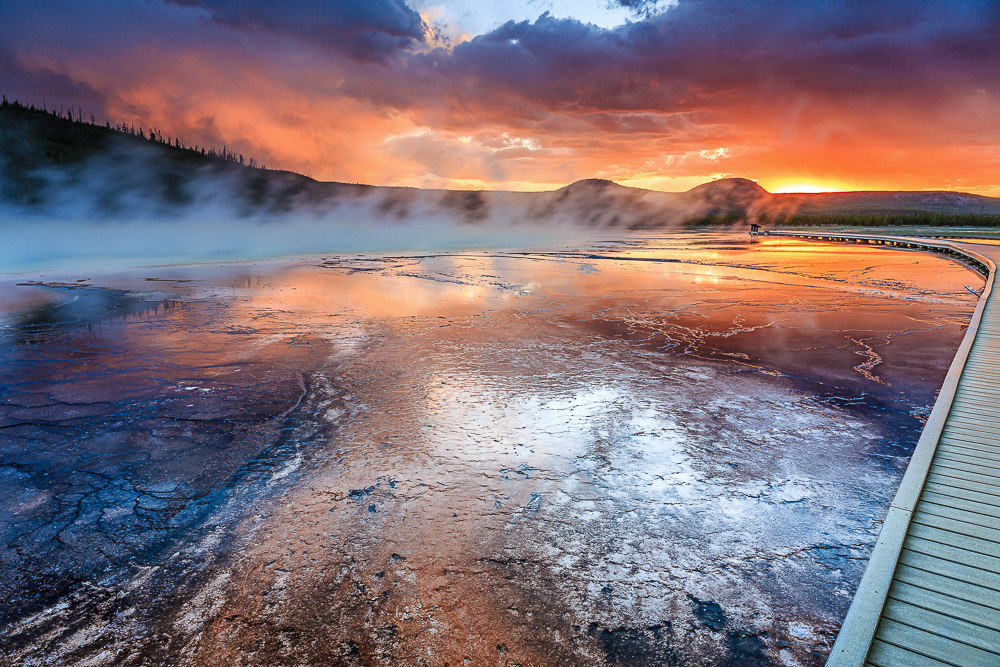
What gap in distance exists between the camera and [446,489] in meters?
3.64

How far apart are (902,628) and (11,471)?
5.58m

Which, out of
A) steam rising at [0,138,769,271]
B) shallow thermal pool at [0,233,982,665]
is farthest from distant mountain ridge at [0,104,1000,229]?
shallow thermal pool at [0,233,982,665]

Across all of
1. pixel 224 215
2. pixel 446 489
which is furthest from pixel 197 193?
pixel 446 489

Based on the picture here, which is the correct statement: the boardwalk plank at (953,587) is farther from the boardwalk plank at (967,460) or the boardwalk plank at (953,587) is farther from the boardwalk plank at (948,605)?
the boardwalk plank at (967,460)

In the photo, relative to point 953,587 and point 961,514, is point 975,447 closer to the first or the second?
point 961,514

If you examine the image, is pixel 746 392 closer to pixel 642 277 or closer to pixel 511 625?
pixel 511 625

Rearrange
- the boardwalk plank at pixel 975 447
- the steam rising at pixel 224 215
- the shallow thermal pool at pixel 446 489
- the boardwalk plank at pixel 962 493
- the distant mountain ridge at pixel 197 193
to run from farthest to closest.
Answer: the distant mountain ridge at pixel 197 193 < the steam rising at pixel 224 215 < the boardwalk plank at pixel 975 447 < the boardwalk plank at pixel 962 493 < the shallow thermal pool at pixel 446 489

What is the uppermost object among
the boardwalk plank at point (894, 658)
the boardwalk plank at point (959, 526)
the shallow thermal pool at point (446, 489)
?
the boardwalk plank at point (959, 526)

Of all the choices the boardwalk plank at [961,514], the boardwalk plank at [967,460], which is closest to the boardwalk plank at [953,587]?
the boardwalk plank at [961,514]

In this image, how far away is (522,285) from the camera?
14.1 m

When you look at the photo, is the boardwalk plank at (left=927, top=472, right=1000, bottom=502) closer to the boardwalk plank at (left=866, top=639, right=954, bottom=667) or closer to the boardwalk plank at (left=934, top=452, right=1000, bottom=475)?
the boardwalk plank at (left=934, top=452, right=1000, bottom=475)

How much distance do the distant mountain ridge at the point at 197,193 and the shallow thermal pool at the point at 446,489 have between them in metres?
66.2

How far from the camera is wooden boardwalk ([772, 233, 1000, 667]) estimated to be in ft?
6.58

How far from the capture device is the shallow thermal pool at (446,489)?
8.01ft
